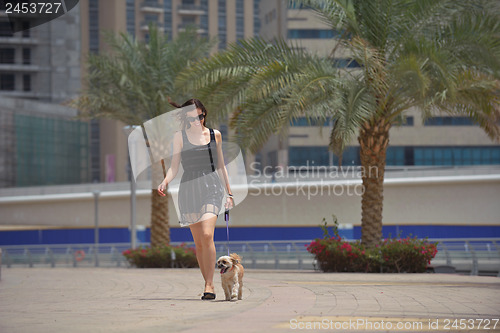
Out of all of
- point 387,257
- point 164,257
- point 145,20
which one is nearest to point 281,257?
point 164,257

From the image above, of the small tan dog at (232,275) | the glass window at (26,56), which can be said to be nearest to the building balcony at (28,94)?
the glass window at (26,56)

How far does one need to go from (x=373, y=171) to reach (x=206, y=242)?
9.80m

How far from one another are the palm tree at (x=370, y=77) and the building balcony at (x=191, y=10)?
82.4 meters

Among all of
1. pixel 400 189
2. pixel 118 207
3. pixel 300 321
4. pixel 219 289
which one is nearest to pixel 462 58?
pixel 219 289

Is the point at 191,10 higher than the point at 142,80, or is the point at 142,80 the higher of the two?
the point at 191,10

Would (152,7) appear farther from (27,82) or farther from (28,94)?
(28,94)

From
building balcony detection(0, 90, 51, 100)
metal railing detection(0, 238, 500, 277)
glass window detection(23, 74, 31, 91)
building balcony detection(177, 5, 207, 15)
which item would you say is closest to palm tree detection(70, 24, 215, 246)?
metal railing detection(0, 238, 500, 277)

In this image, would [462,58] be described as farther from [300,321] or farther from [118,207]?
[118,207]

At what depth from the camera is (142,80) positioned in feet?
86.0

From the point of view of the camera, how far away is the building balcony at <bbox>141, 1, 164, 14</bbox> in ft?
317

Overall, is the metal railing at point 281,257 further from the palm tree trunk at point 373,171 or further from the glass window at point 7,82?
the glass window at point 7,82

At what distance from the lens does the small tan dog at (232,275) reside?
26.0 ft

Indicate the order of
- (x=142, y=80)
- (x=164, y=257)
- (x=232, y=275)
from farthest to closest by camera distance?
(x=142, y=80) → (x=164, y=257) → (x=232, y=275)

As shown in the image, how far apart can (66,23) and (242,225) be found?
51.5 m
